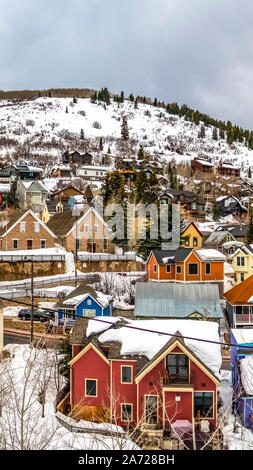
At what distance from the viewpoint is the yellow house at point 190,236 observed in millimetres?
49812

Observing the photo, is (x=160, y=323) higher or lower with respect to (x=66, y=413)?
higher

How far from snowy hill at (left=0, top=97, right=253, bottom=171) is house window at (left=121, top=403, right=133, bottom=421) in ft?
354

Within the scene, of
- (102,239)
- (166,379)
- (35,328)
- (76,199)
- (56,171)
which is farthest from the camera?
(56,171)

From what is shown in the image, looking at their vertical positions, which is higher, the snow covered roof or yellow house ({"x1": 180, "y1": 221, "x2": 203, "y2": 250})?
yellow house ({"x1": 180, "y1": 221, "x2": 203, "y2": 250})

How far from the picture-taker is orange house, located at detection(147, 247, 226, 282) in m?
42.1

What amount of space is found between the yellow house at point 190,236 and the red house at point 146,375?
26404 mm

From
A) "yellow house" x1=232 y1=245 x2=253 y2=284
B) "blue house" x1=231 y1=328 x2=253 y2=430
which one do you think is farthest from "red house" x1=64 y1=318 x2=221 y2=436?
"yellow house" x1=232 y1=245 x2=253 y2=284

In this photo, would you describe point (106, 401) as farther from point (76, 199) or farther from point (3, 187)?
point (3, 187)

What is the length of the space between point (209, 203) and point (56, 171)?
1613 inches

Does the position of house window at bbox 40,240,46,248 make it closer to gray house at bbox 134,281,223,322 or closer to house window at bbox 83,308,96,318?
gray house at bbox 134,281,223,322

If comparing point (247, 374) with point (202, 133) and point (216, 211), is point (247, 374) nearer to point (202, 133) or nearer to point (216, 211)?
point (216, 211)

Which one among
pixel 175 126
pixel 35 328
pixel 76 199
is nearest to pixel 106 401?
pixel 35 328
